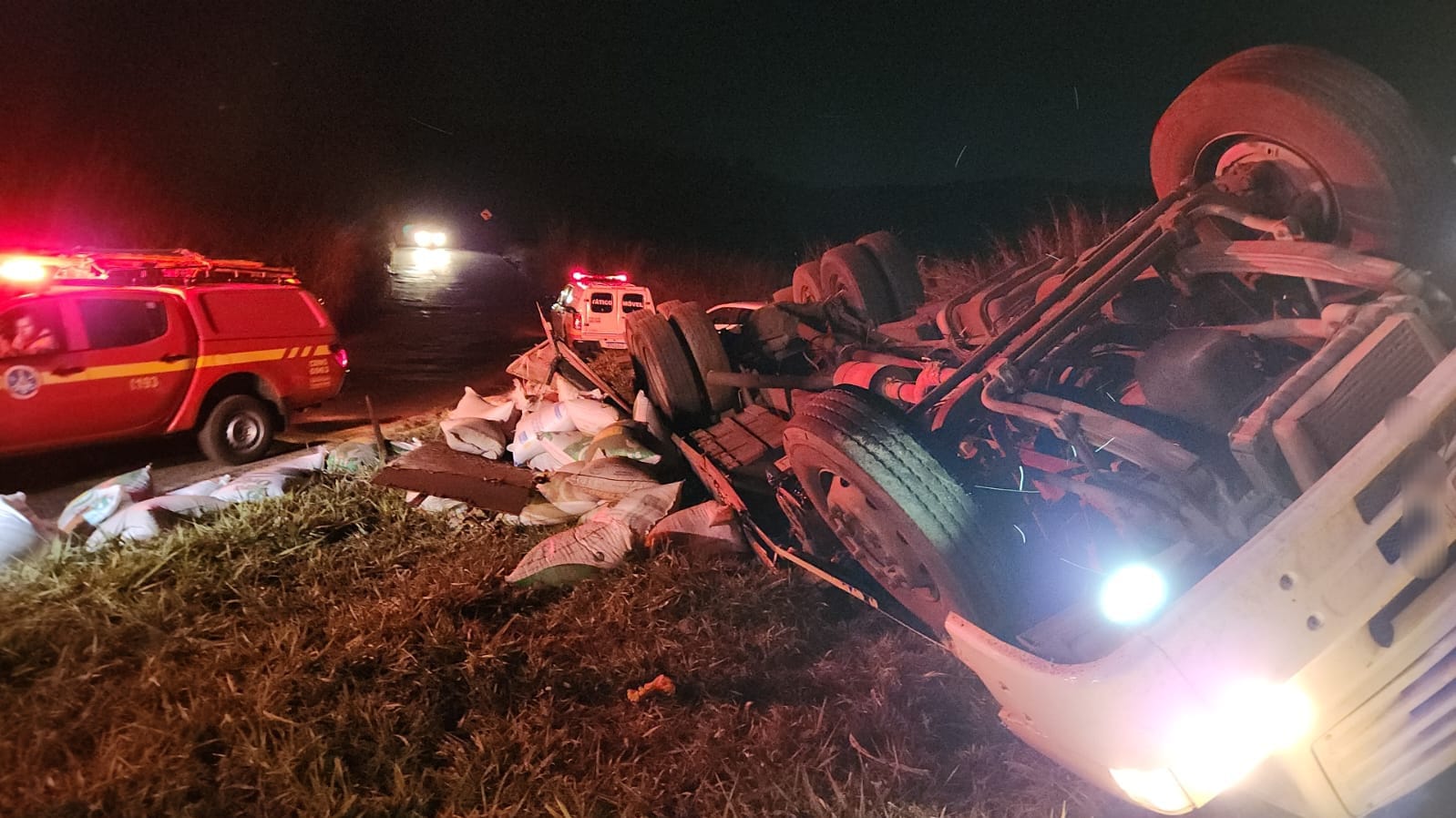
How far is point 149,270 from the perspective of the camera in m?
6.46

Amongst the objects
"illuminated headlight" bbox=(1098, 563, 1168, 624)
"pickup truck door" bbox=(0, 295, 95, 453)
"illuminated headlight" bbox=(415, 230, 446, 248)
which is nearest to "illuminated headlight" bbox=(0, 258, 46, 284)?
"pickup truck door" bbox=(0, 295, 95, 453)

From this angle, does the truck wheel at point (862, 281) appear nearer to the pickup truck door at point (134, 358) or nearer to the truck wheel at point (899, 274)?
the truck wheel at point (899, 274)

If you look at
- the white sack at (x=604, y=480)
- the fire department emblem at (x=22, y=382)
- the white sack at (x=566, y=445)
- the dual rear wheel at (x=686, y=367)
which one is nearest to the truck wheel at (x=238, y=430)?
the fire department emblem at (x=22, y=382)

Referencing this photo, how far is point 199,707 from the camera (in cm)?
291

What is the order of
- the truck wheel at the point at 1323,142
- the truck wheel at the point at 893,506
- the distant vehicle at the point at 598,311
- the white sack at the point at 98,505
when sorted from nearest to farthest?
the truck wheel at the point at 893,506
the truck wheel at the point at 1323,142
the white sack at the point at 98,505
the distant vehicle at the point at 598,311

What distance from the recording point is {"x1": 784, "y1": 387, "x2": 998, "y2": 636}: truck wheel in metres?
2.60

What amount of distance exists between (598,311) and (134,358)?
6.78 m

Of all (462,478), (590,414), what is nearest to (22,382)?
(462,478)

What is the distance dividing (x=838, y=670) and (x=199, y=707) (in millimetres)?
2285

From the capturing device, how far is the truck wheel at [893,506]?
260 cm

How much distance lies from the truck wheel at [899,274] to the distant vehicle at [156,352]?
493 cm

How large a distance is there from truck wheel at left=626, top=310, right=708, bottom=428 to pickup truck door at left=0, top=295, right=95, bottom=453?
13.3 ft

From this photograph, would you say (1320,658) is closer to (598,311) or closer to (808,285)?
(808,285)

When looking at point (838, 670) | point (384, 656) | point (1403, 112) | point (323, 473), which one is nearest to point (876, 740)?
point (838, 670)
